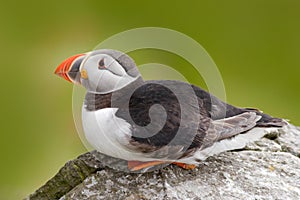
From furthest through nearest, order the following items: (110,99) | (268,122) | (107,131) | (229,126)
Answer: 1. (268,122)
2. (229,126)
3. (110,99)
4. (107,131)

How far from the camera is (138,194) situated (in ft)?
8.58

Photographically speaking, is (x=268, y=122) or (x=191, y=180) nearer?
(x=191, y=180)

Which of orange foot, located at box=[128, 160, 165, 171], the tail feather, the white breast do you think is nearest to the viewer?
the white breast

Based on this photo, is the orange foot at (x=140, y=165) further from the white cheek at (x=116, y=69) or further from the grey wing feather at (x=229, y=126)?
the white cheek at (x=116, y=69)

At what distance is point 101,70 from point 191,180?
1.99ft

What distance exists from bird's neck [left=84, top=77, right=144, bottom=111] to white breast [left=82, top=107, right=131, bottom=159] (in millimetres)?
34

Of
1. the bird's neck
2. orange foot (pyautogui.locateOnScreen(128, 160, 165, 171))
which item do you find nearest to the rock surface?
orange foot (pyautogui.locateOnScreen(128, 160, 165, 171))

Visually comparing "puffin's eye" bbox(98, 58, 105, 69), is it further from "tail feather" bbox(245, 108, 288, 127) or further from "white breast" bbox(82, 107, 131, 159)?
"tail feather" bbox(245, 108, 288, 127)

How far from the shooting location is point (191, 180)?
2695 millimetres

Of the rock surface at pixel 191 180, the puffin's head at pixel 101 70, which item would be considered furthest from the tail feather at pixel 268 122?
the puffin's head at pixel 101 70

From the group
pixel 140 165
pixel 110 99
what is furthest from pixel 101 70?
pixel 140 165

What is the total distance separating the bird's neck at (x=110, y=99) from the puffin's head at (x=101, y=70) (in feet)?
0.06

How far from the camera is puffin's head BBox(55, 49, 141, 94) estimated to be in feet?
8.70

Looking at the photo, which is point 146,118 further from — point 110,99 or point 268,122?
point 268,122
